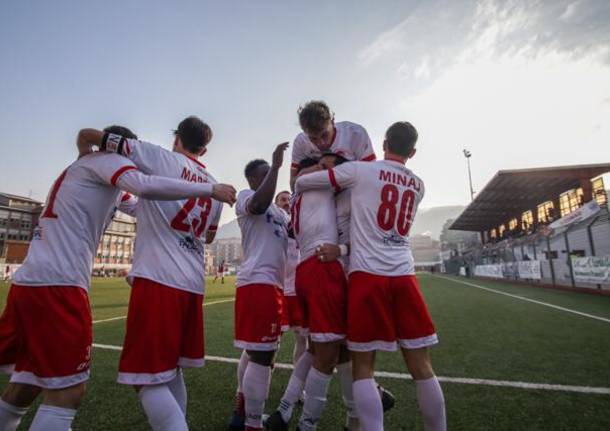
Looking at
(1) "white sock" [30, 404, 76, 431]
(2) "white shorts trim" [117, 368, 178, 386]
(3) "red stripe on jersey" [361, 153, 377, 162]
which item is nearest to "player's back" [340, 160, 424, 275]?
(3) "red stripe on jersey" [361, 153, 377, 162]

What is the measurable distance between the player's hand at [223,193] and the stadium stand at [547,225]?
53.9ft

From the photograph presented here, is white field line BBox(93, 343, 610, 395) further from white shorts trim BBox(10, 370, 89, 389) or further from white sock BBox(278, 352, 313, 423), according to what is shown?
white shorts trim BBox(10, 370, 89, 389)

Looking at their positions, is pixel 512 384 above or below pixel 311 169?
below

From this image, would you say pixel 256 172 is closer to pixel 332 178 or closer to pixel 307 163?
pixel 307 163

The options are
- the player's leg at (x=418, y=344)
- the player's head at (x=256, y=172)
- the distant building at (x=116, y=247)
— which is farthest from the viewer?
the distant building at (x=116, y=247)

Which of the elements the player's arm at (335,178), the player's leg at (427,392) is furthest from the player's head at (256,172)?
the player's leg at (427,392)

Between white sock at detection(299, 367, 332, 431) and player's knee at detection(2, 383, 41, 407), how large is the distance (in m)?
1.63

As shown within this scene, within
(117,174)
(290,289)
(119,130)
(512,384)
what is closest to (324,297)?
(117,174)

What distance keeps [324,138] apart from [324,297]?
125cm

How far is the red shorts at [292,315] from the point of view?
2.71 m

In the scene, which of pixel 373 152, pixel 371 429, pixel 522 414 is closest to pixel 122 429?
pixel 371 429

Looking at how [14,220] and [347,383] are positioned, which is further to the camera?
[14,220]

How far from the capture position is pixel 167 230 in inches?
82.7

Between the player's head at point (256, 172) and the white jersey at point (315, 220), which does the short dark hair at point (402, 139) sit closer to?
the white jersey at point (315, 220)
